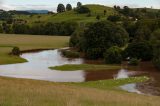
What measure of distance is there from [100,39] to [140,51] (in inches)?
423

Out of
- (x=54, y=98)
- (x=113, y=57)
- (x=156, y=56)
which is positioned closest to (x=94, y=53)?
(x=113, y=57)

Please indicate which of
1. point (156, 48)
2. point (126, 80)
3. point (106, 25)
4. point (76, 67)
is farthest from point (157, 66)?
point (106, 25)

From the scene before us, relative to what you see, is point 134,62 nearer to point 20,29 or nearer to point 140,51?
point 140,51

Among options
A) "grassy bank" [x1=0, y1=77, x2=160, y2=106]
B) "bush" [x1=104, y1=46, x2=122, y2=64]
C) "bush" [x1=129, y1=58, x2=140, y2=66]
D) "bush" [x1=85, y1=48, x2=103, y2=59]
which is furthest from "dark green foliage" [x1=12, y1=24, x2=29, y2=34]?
"grassy bank" [x1=0, y1=77, x2=160, y2=106]

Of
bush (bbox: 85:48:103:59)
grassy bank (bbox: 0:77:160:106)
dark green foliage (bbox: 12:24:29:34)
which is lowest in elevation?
dark green foliage (bbox: 12:24:29:34)

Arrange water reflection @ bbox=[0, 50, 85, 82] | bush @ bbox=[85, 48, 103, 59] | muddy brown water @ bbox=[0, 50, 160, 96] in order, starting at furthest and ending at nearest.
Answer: bush @ bbox=[85, 48, 103, 59] < water reflection @ bbox=[0, 50, 85, 82] < muddy brown water @ bbox=[0, 50, 160, 96]

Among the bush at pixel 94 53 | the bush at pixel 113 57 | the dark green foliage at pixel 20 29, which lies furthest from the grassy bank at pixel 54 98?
the dark green foliage at pixel 20 29

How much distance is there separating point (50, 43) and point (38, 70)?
60.7 metres

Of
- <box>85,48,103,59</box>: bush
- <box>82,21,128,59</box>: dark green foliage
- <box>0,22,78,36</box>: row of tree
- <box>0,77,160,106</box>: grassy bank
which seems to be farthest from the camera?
<box>0,22,78,36</box>: row of tree

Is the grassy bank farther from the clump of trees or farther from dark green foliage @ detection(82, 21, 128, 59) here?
dark green foliage @ detection(82, 21, 128, 59)

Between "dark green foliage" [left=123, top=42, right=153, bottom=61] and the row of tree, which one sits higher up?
"dark green foliage" [left=123, top=42, right=153, bottom=61]

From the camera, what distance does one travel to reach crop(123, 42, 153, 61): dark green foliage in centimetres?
8231

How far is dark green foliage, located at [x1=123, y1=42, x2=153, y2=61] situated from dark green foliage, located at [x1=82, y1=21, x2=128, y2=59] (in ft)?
23.2

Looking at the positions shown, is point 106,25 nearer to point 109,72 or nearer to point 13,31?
point 109,72
